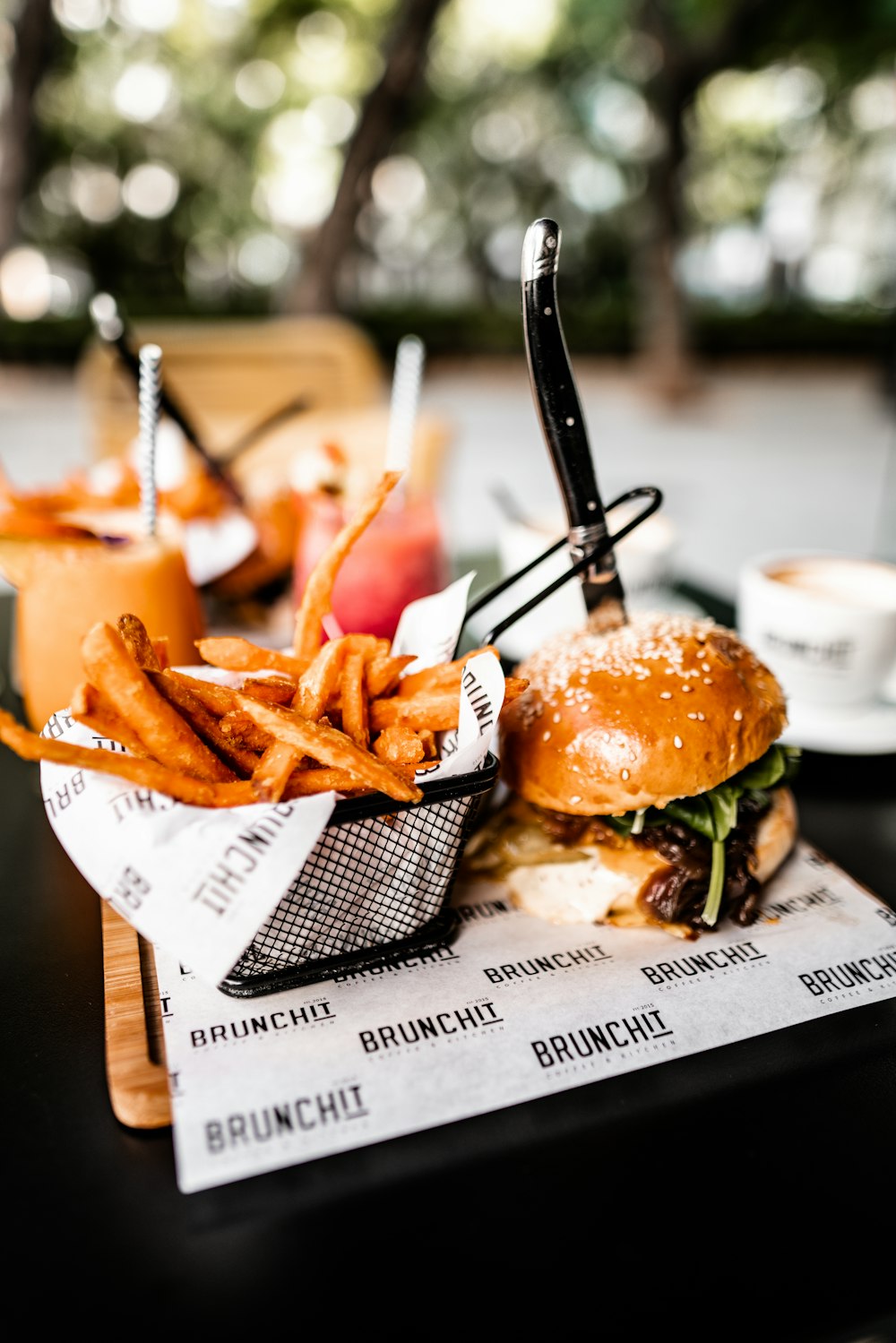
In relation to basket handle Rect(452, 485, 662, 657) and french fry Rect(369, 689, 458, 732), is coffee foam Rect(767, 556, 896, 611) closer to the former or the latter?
basket handle Rect(452, 485, 662, 657)

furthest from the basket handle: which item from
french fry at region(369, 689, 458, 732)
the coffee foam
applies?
the coffee foam

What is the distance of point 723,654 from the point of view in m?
1.19

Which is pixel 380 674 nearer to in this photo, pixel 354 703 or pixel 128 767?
pixel 354 703

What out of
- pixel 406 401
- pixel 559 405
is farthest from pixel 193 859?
pixel 406 401

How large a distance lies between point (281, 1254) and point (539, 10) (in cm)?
1602

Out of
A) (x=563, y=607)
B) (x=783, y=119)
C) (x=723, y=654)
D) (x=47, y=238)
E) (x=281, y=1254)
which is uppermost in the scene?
(x=783, y=119)

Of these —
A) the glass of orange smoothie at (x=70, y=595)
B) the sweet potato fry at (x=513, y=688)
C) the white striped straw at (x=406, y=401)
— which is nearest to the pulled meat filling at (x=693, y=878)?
the sweet potato fry at (x=513, y=688)

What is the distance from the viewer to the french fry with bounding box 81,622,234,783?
0.86 metres

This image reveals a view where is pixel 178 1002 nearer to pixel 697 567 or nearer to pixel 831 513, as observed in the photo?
pixel 697 567

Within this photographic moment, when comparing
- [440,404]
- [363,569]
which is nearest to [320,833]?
[363,569]

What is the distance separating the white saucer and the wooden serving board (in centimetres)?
94

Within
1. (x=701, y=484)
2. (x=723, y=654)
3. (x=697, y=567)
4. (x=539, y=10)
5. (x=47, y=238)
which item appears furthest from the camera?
(x=47, y=238)

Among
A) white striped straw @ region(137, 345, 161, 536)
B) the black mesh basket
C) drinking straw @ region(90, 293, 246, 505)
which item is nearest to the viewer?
the black mesh basket

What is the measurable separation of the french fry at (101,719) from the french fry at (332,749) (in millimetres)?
117
